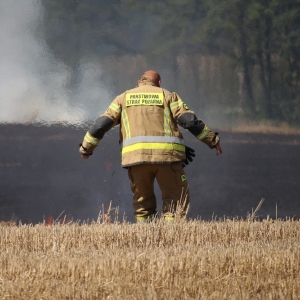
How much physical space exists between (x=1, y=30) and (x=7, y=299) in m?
6.82

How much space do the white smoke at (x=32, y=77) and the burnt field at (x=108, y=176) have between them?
20cm

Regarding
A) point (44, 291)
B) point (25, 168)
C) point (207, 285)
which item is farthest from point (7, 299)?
point (25, 168)

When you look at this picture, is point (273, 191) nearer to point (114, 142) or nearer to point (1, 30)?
point (114, 142)

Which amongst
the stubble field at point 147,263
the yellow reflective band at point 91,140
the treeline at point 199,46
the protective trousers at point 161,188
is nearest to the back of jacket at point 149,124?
the protective trousers at point 161,188

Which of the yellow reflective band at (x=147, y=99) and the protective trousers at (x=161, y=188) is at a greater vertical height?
the yellow reflective band at (x=147, y=99)

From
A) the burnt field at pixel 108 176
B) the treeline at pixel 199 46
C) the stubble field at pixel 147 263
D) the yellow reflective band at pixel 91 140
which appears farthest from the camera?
the treeline at pixel 199 46

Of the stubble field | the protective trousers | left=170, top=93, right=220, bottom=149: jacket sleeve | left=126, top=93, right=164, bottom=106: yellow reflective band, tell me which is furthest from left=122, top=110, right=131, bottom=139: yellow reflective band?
the stubble field

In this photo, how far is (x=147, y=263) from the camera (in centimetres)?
725

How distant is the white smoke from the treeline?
14 cm

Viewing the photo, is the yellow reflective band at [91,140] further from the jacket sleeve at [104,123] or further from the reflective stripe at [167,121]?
the reflective stripe at [167,121]

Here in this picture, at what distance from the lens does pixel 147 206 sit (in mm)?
9680

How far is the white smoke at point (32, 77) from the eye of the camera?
41.7 ft

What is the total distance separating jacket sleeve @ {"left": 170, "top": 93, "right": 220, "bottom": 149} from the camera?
9445mm

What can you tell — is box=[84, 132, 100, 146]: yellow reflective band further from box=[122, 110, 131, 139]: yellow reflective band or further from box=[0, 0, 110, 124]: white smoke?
box=[0, 0, 110, 124]: white smoke
